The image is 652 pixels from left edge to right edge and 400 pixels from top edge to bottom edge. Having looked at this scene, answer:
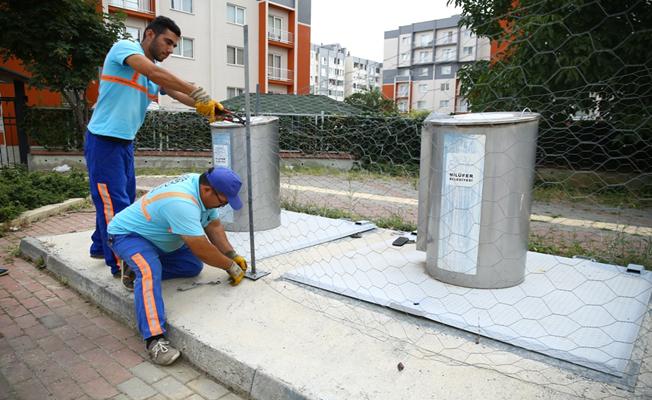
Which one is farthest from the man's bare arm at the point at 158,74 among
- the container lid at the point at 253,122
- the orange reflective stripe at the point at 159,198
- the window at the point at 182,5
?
the window at the point at 182,5

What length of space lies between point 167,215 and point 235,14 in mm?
26830

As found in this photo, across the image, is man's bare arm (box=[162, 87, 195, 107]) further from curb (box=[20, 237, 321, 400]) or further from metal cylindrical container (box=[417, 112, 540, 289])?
metal cylindrical container (box=[417, 112, 540, 289])

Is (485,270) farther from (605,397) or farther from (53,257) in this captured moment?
(53,257)

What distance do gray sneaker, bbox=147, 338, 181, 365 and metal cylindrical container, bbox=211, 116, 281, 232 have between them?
2.22 meters

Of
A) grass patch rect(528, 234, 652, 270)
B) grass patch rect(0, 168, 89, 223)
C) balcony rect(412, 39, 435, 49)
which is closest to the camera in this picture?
grass patch rect(528, 234, 652, 270)

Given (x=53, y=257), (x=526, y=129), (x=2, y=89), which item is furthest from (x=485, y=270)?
(x=2, y=89)

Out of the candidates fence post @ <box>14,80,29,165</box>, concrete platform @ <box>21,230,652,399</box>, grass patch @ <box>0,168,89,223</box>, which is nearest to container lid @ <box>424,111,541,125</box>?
concrete platform @ <box>21,230,652,399</box>

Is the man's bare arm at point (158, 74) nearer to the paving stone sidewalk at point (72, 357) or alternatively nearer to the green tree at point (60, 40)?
the paving stone sidewalk at point (72, 357)

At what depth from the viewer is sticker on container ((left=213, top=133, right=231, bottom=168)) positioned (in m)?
4.51

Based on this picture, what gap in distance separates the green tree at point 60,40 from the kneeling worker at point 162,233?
7.23m

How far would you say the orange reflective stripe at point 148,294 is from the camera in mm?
2525

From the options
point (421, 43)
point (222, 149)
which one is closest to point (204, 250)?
point (222, 149)

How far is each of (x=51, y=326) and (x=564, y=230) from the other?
237 inches

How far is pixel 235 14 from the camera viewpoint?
2662 cm
